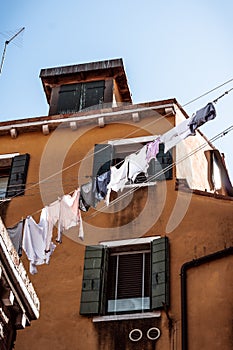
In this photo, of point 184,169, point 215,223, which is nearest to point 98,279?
point 215,223

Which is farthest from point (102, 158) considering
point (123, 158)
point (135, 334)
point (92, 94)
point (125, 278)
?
point (135, 334)

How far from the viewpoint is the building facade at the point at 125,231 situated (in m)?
13.0

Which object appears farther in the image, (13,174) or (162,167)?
(13,174)

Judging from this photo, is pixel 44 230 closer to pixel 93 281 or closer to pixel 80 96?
pixel 93 281

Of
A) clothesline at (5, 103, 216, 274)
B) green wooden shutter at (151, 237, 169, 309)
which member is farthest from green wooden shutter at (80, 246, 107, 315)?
clothesline at (5, 103, 216, 274)

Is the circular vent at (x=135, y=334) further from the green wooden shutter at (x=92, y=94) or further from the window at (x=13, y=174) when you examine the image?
the green wooden shutter at (x=92, y=94)

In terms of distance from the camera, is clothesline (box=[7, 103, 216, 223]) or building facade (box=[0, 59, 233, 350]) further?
clothesline (box=[7, 103, 216, 223])

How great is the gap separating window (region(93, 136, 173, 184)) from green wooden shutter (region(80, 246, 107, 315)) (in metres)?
2.06

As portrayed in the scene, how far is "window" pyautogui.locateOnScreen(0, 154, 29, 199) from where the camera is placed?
16.5 m

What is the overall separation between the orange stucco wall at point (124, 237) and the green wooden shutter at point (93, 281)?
0.50 feet

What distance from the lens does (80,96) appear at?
19172 millimetres

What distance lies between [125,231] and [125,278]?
104 centimetres

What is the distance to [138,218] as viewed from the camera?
14.9 metres

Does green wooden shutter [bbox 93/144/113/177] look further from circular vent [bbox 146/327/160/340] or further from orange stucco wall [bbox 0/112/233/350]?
circular vent [bbox 146/327/160/340]
